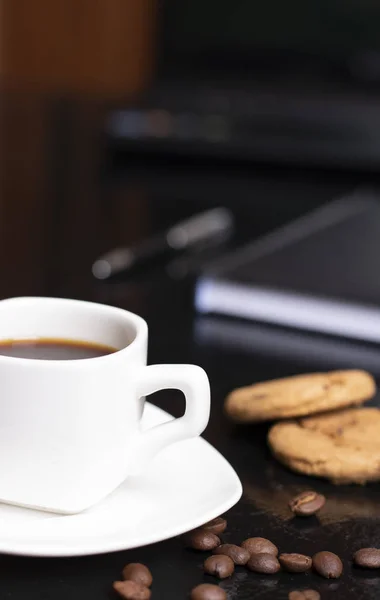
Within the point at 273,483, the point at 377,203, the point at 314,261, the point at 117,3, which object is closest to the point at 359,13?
the point at 117,3

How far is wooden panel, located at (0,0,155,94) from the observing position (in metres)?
4.49

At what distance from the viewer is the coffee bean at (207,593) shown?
68 cm

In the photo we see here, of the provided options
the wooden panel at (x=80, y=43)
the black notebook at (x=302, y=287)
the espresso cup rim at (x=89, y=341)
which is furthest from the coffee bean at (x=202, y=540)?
the wooden panel at (x=80, y=43)

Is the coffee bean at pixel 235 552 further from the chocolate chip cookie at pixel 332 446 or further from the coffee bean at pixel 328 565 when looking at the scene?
the chocolate chip cookie at pixel 332 446

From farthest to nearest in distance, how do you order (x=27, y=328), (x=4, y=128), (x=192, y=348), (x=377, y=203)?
(x=4, y=128) < (x=377, y=203) < (x=192, y=348) < (x=27, y=328)

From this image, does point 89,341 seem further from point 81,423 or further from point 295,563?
point 295,563

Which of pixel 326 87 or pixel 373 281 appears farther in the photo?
pixel 326 87

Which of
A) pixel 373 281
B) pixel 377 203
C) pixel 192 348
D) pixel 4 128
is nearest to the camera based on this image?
pixel 192 348

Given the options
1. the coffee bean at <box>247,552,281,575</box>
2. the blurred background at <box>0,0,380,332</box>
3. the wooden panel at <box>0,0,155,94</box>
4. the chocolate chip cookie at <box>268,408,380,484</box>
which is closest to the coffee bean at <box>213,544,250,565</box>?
the coffee bean at <box>247,552,281,575</box>

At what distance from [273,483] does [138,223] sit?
36.6 inches

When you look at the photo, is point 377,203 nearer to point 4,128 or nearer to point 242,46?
point 4,128

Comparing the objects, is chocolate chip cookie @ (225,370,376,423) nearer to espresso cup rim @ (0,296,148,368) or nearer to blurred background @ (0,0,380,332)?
espresso cup rim @ (0,296,148,368)

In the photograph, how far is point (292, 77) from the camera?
3.98m

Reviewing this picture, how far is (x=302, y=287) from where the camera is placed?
1.29 metres
